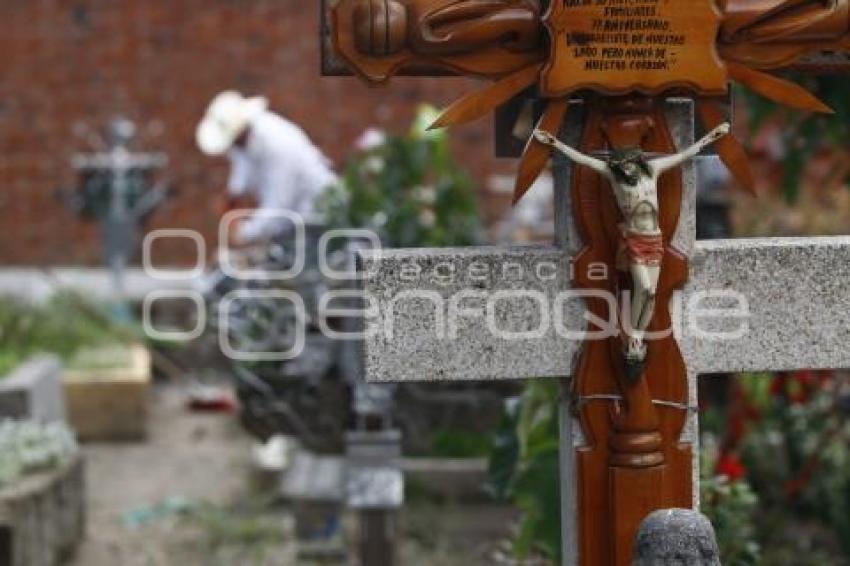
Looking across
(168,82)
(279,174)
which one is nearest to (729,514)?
(279,174)

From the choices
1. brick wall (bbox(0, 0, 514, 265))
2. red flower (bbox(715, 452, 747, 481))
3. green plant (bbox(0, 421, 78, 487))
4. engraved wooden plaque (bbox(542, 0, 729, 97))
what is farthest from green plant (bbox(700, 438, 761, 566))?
brick wall (bbox(0, 0, 514, 265))

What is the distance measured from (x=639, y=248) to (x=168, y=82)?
8.09m

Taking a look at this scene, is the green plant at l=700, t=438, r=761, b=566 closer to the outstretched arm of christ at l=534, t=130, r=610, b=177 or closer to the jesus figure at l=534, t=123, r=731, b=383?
the jesus figure at l=534, t=123, r=731, b=383

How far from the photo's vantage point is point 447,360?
309 cm

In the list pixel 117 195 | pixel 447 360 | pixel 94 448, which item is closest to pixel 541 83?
pixel 447 360

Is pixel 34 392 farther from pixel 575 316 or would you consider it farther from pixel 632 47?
pixel 632 47

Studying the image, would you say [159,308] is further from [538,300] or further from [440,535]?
[538,300]

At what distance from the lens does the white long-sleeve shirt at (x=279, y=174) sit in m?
6.78

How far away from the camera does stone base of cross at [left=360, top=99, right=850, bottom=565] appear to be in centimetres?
304

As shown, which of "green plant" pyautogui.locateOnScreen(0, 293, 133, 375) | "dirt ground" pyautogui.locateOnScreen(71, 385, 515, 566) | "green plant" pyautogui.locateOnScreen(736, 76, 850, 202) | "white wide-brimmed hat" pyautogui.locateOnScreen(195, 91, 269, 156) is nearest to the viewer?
"green plant" pyautogui.locateOnScreen(736, 76, 850, 202)

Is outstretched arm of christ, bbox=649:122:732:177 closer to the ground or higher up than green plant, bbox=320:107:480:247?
higher up

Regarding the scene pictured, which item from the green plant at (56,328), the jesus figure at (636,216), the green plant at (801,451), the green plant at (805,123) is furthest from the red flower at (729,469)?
the green plant at (56,328)

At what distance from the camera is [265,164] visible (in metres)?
6.87

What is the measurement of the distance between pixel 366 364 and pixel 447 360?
16cm
